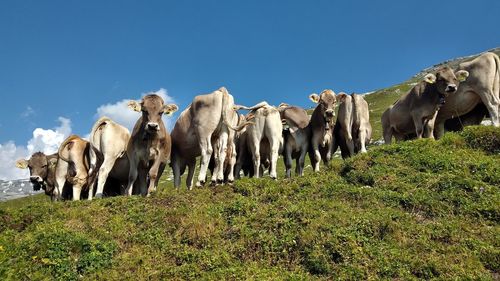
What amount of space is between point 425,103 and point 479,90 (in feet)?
7.32

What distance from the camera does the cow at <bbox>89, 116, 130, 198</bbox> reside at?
1812 centimetres

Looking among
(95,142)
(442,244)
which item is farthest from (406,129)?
(95,142)

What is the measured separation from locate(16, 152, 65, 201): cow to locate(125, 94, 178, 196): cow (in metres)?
6.67

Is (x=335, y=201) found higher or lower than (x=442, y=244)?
higher

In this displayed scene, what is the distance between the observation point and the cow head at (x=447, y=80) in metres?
18.5

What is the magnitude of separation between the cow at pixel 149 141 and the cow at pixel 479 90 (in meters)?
12.5

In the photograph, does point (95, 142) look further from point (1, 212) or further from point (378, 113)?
point (378, 113)

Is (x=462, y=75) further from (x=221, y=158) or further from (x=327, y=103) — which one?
(x=221, y=158)

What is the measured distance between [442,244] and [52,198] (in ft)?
59.4

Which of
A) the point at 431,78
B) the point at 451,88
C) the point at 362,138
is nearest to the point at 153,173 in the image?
the point at 362,138

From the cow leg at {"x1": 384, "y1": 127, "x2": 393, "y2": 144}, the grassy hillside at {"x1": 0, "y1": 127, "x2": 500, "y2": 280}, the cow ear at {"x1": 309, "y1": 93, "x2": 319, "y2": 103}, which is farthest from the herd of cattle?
the grassy hillside at {"x1": 0, "y1": 127, "x2": 500, "y2": 280}

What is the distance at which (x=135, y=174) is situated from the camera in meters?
17.2

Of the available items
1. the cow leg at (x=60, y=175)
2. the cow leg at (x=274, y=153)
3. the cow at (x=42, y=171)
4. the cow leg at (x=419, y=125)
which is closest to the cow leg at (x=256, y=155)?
the cow leg at (x=274, y=153)

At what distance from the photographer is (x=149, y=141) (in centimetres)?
1667
